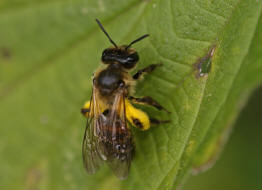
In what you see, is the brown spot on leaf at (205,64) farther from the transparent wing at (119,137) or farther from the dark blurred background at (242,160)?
the dark blurred background at (242,160)

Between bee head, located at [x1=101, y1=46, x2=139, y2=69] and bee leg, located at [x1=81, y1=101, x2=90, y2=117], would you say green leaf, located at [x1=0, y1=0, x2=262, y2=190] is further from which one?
bee leg, located at [x1=81, y1=101, x2=90, y2=117]

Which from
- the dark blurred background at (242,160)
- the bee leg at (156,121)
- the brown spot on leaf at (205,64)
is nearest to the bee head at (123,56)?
the bee leg at (156,121)

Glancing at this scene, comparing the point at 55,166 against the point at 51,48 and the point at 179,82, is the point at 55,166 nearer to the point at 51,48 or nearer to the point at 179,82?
the point at 51,48

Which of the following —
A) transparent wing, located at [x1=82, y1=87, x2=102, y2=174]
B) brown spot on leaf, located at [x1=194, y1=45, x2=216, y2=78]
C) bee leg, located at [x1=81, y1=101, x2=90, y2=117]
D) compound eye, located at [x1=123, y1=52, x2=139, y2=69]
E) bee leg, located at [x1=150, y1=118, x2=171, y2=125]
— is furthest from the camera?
bee leg, located at [x1=81, y1=101, x2=90, y2=117]

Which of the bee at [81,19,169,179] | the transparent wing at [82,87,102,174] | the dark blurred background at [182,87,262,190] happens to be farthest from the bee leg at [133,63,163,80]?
the dark blurred background at [182,87,262,190]

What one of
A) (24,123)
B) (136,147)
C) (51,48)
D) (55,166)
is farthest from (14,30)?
(136,147)

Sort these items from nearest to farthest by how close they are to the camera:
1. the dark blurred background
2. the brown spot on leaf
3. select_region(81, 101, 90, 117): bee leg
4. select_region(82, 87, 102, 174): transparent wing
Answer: the brown spot on leaf, select_region(82, 87, 102, 174): transparent wing, select_region(81, 101, 90, 117): bee leg, the dark blurred background

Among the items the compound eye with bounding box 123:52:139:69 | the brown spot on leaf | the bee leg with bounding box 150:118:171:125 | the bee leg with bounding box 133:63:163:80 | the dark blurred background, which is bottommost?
the dark blurred background

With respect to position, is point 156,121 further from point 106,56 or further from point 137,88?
point 106,56
